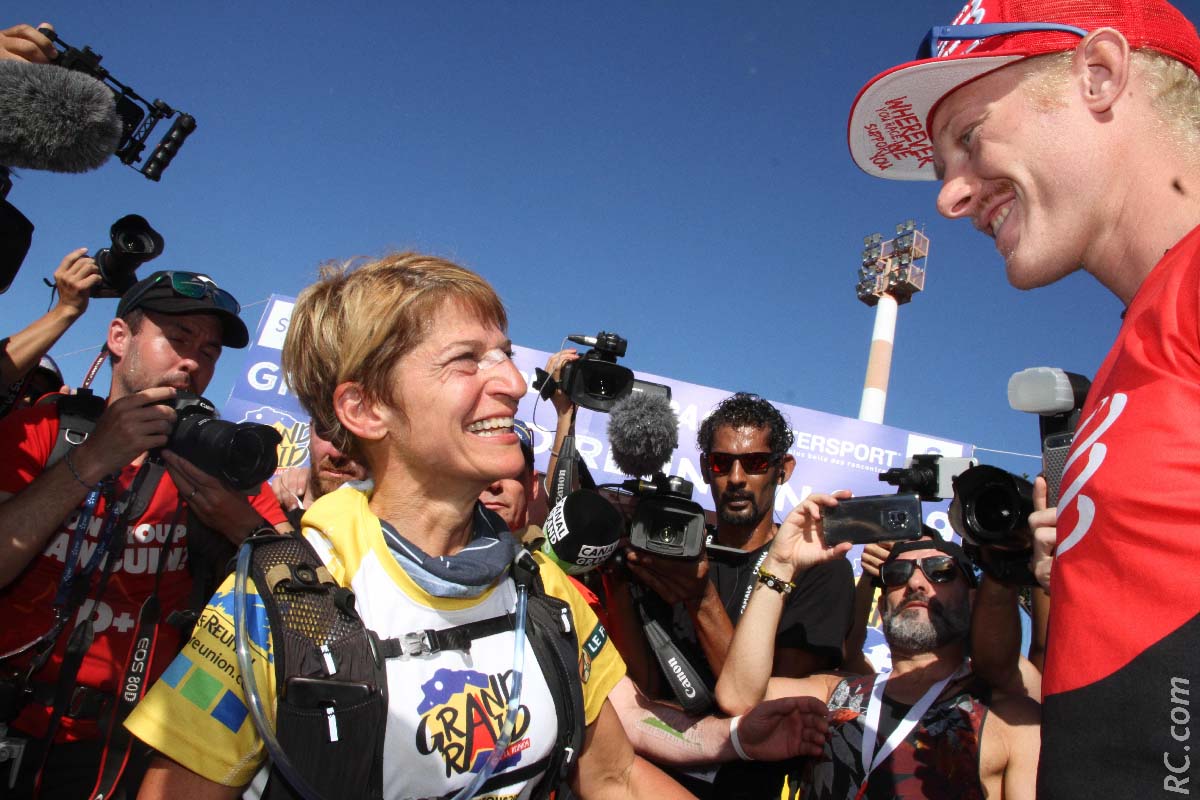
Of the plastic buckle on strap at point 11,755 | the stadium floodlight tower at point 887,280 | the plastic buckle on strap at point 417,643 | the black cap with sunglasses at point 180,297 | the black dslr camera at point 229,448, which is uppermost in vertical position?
the stadium floodlight tower at point 887,280

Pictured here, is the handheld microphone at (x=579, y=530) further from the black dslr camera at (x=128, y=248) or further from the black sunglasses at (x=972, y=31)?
the black dslr camera at (x=128, y=248)

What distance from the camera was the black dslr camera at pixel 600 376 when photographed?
10.8 ft

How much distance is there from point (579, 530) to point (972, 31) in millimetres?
1746

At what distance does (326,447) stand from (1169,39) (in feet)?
8.98

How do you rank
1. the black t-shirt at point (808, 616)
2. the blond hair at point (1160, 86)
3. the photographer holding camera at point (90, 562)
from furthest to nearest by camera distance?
the black t-shirt at point (808, 616) < the photographer holding camera at point (90, 562) < the blond hair at point (1160, 86)

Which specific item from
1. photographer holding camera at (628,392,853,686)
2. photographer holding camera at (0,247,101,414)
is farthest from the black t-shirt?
photographer holding camera at (0,247,101,414)

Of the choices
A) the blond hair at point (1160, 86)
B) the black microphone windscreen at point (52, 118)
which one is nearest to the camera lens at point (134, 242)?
the black microphone windscreen at point (52, 118)

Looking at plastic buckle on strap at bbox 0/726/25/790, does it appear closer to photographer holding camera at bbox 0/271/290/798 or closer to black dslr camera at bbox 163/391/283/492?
photographer holding camera at bbox 0/271/290/798

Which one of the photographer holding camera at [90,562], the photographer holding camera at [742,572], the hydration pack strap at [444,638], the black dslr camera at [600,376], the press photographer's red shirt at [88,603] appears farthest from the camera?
the black dslr camera at [600,376]

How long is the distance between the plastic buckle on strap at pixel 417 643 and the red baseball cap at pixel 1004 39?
1474 mm

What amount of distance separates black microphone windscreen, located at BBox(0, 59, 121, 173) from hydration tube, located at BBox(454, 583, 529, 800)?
5.26 ft

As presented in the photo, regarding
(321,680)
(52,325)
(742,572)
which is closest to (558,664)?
(321,680)

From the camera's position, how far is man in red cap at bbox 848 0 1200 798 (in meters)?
0.80

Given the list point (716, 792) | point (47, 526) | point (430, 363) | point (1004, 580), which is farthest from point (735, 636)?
point (47, 526)
